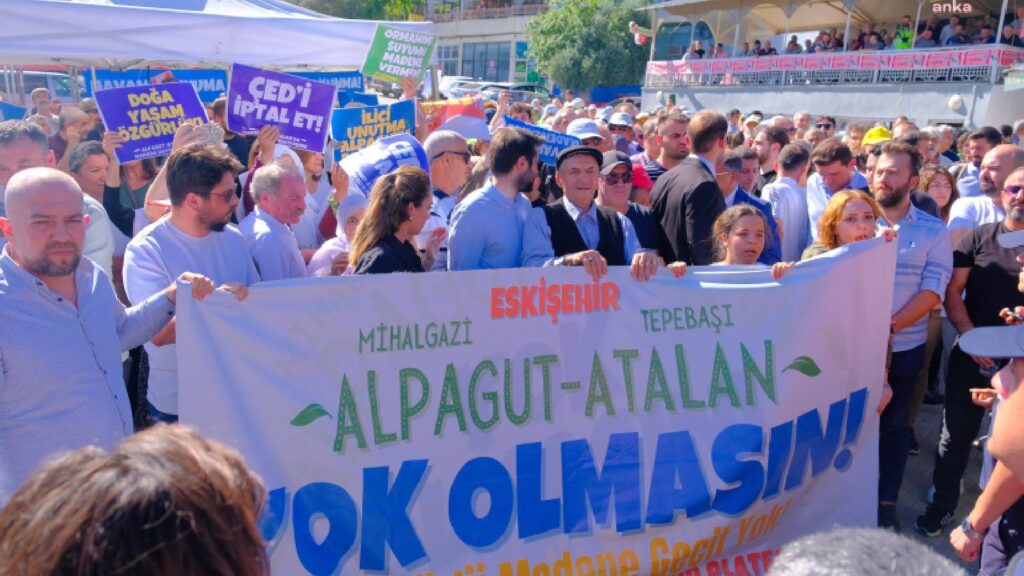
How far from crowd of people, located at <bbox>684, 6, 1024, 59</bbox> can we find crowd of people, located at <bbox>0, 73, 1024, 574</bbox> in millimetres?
20390

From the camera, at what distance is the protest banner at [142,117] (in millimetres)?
5117

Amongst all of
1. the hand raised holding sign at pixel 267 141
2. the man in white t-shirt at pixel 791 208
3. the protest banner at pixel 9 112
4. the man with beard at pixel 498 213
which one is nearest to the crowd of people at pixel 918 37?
the man in white t-shirt at pixel 791 208

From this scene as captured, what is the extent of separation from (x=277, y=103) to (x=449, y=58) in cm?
5794

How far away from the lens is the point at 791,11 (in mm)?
28312

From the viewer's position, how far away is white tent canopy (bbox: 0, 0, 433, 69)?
735 centimetres

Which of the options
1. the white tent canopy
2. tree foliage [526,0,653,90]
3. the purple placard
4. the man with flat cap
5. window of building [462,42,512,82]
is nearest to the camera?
the man with flat cap

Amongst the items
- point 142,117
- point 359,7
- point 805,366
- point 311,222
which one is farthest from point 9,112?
point 359,7

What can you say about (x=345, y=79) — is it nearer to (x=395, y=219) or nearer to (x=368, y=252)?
(x=395, y=219)

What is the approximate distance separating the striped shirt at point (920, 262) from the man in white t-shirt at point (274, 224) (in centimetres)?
302

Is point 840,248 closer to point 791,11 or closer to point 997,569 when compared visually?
point 997,569

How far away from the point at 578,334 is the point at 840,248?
1438mm

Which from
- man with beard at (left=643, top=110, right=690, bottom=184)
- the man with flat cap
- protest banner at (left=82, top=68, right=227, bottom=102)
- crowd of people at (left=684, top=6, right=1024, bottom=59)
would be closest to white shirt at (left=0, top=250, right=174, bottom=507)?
the man with flat cap

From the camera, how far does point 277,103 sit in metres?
5.54

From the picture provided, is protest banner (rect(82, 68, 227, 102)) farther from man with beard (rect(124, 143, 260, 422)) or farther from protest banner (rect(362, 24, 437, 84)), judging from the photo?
man with beard (rect(124, 143, 260, 422))
